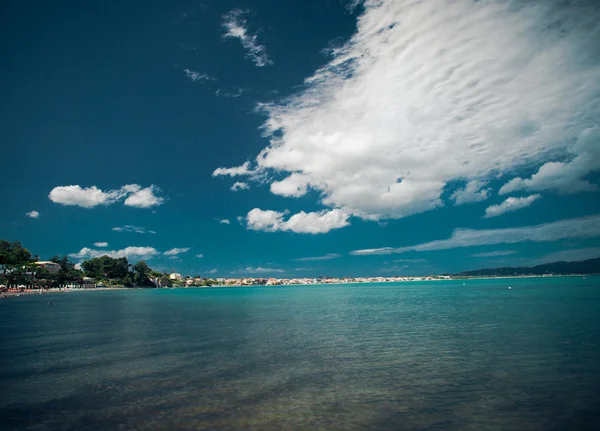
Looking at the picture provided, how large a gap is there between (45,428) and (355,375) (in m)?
14.7

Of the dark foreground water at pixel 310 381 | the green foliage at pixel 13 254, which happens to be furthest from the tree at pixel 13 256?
the dark foreground water at pixel 310 381

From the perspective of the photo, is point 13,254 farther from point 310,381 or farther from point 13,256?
point 310,381

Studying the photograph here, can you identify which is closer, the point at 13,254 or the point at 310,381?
the point at 310,381

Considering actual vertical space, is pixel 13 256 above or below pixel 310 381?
above

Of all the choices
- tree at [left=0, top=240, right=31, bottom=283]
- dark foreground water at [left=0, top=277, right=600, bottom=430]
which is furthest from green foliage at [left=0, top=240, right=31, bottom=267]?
dark foreground water at [left=0, top=277, right=600, bottom=430]

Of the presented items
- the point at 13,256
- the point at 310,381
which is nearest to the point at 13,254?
the point at 13,256

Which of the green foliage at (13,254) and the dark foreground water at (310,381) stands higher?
the green foliage at (13,254)

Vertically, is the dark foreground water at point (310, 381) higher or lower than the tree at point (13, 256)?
lower

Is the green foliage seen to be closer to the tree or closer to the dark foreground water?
the tree

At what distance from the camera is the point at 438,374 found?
19.0m

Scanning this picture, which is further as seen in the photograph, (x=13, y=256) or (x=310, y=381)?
(x=13, y=256)

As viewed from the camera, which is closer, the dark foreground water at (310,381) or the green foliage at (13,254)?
the dark foreground water at (310,381)

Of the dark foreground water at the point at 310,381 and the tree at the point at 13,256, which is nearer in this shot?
the dark foreground water at the point at 310,381

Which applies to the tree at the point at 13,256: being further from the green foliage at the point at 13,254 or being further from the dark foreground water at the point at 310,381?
the dark foreground water at the point at 310,381
